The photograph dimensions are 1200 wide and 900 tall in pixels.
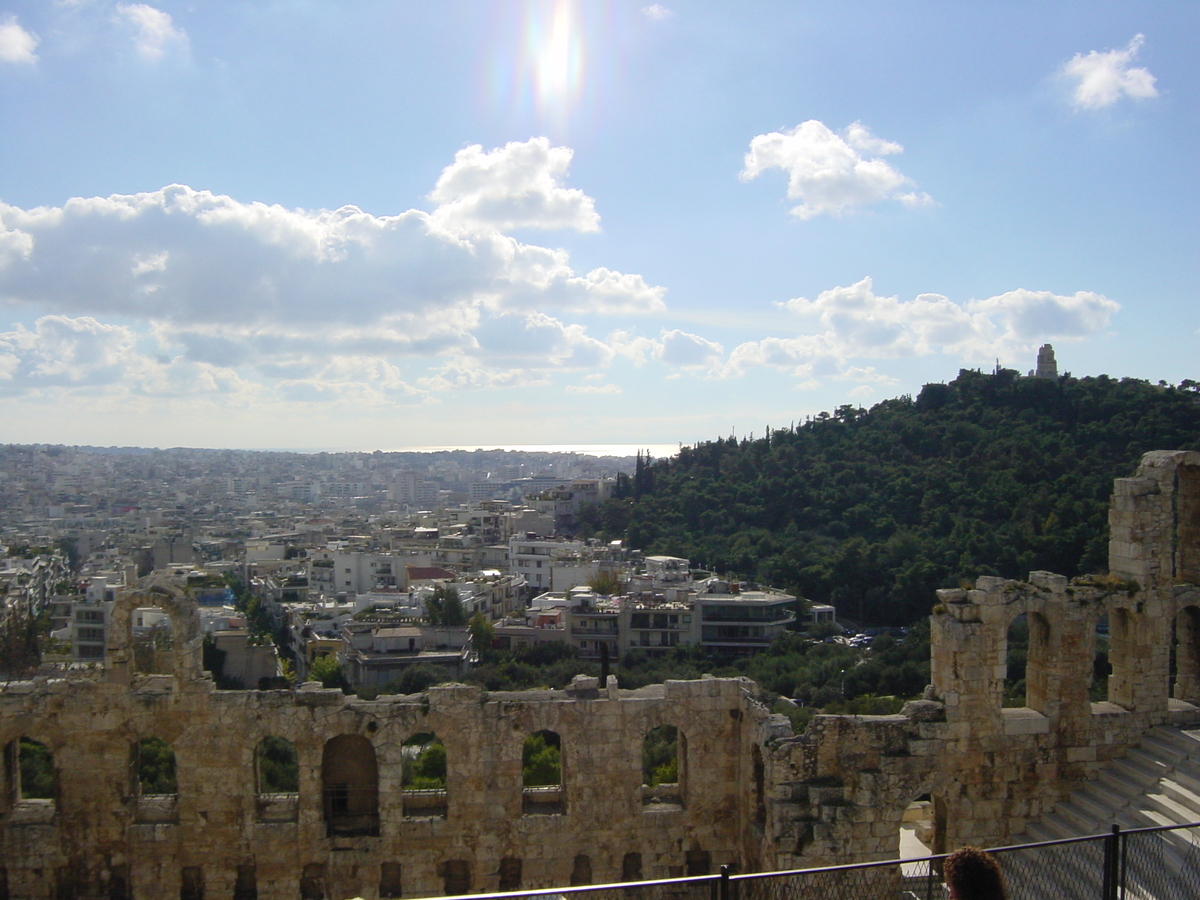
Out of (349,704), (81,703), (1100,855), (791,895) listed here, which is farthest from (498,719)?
(1100,855)

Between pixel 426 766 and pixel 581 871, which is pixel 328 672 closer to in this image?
pixel 426 766

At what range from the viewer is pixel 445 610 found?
55469 millimetres

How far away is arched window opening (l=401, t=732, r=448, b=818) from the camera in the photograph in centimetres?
1566

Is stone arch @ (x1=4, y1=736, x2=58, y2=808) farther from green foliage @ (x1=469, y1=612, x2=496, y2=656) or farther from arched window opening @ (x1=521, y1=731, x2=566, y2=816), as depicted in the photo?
green foliage @ (x1=469, y1=612, x2=496, y2=656)

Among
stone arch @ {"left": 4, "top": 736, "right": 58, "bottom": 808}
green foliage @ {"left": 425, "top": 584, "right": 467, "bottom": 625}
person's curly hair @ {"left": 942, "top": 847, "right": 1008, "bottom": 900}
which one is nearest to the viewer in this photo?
person's curly hair @ {"left": 942, "top": 847, "right": 1008, "bottom": 900}

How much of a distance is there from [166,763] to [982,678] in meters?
18.5

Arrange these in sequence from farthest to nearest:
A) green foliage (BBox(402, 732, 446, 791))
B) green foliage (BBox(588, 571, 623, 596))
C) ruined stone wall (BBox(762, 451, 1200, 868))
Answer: green foliage (BBox(588, 571, 623, 596)), green foliage (BBox(402, 732, 446, 791)), ruined stone wall (BBox(762, 451, 1200, 868))

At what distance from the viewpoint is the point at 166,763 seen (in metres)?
21.6

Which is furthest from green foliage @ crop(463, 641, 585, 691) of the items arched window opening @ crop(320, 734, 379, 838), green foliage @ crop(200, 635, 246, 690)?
arched window opening @ crop(320, 734, 379, 838)

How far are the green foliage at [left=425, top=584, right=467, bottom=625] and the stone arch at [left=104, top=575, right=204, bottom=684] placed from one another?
1579 inches

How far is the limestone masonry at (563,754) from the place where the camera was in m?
13.8

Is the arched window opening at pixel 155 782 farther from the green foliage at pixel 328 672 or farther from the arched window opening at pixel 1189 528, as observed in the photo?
the green foliage at pixel 328 672

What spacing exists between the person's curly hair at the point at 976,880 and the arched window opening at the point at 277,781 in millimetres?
12048

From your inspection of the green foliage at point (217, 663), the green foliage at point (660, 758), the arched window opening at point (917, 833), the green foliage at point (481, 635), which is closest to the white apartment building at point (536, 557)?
the green foliage at point (481, 635)
